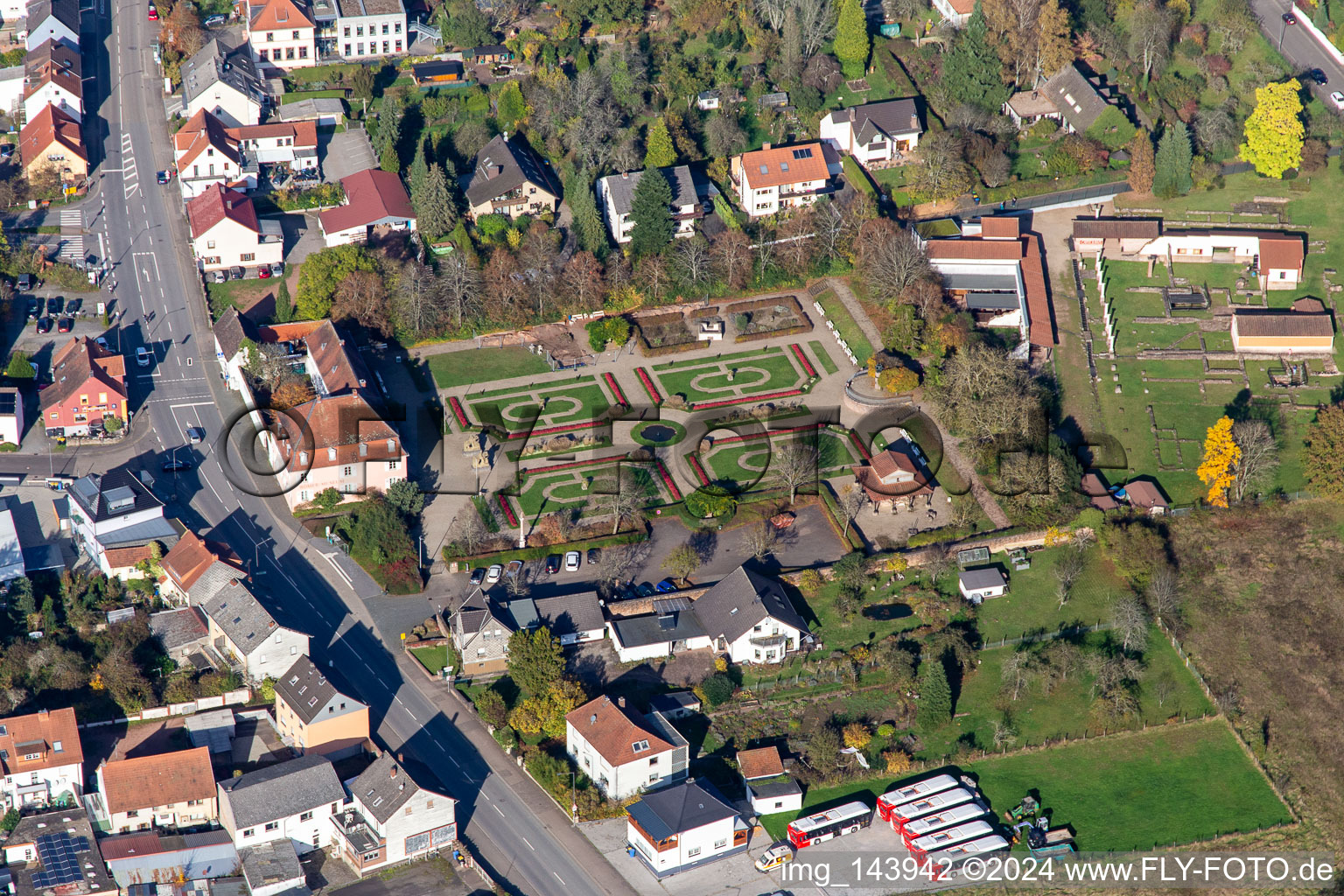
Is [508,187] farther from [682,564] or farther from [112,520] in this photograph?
[112,520]

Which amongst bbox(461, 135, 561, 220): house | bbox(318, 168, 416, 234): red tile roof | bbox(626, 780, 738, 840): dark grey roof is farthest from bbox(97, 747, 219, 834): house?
bbox(461, 135, 561, 220): house

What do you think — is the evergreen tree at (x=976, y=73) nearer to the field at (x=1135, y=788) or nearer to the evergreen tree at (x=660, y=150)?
the evergreen tree at (x=660, y=150)

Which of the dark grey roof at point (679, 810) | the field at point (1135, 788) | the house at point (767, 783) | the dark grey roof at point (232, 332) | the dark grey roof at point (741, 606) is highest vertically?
the dark grey roof at point (232, 332)

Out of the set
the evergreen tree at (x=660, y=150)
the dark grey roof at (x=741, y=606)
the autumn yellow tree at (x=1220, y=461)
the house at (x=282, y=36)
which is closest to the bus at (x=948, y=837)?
the dark grey roof at (x=741, y=606)

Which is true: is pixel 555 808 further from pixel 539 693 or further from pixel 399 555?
pixel 399 555

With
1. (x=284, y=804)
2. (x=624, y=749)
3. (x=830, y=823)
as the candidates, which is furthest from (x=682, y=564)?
(x=284, y=804)
